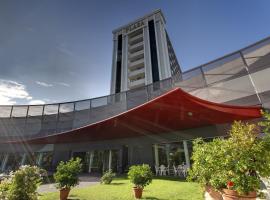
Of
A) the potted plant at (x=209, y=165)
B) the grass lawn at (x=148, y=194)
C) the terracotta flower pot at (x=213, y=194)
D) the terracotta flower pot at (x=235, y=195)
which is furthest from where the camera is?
the grass lawn at (x=148, y=194)

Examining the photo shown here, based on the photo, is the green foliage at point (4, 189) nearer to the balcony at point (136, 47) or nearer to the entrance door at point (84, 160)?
the entrance door at point (84, 160)

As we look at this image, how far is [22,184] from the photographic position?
12.6ft

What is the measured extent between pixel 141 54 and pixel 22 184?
35.2m

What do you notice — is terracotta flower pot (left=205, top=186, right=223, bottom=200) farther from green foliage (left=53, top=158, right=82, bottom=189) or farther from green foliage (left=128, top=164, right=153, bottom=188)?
green foliage (left=53, top=158, right=82, bottom=189)

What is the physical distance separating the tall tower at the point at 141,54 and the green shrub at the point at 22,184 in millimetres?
28592

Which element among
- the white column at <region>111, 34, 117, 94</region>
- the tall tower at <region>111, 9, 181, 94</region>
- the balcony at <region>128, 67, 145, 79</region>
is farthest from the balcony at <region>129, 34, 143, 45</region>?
the balcony at <region>128, 67, 145, 79</region>

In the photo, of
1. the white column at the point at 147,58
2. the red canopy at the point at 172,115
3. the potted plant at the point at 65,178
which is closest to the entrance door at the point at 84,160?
the red canopy at the point at 172,115

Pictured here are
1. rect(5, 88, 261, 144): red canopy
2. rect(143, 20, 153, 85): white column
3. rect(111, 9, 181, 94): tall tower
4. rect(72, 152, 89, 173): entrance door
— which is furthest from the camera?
rect(111, 9, 181, 94): tall tower

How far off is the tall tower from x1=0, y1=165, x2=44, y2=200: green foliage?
28.6m

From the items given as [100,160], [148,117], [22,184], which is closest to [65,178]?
[22,184]

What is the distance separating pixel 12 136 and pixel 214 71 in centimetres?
2462

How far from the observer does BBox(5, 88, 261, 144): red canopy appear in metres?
7.55

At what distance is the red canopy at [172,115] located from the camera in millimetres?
7550

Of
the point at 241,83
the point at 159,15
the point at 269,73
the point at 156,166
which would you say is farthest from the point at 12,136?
the point at 159,15
